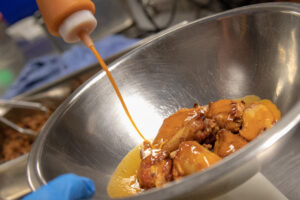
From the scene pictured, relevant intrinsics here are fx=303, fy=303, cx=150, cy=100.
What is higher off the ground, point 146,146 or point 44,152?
point 44,152

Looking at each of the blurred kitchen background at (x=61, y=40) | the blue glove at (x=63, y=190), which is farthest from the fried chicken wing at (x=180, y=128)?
the blurred kitchen background at (x=61, y=40)

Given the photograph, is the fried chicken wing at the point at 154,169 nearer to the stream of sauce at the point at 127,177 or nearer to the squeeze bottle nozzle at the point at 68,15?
the stream of sauce at the point at 127,177

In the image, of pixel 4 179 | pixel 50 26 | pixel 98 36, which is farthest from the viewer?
pixel 98 36

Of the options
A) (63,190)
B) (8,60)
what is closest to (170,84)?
(63,190)

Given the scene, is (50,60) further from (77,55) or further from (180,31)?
(180,31)

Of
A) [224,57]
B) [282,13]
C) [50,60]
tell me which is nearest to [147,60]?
[224,57]

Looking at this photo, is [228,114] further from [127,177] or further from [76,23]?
[76,23]
